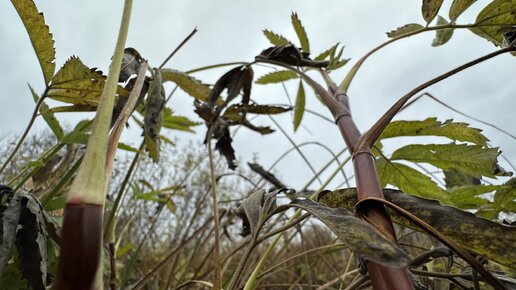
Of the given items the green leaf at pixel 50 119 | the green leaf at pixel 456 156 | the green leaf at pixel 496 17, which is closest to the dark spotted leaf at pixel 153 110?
the green leaf at pixel 50 119

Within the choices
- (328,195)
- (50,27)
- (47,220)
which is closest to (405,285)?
(328,195)

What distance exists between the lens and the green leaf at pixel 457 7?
0.47 meters

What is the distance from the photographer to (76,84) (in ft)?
1.88

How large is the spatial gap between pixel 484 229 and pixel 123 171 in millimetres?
3018

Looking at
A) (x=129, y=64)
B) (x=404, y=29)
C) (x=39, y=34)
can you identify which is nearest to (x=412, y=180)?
(x=404, y=29)

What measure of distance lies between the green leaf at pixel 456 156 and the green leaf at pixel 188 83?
428 millimetres

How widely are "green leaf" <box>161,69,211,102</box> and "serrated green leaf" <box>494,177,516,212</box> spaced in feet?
1.89

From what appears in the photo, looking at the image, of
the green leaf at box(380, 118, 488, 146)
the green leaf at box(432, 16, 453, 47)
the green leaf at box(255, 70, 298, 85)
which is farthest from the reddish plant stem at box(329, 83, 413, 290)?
Answer: the green leaf at box(255, 70, 298, 85)

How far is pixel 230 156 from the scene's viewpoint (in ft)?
2.77

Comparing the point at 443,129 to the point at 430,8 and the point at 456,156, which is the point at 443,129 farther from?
the point at 430,8

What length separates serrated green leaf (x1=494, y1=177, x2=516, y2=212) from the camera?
1.77 feet

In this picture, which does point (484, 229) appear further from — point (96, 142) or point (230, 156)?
point (230, 156)

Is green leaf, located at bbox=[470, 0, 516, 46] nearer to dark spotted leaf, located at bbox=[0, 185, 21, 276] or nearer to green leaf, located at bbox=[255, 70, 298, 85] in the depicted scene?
green leaf, located at bbox=[255, 70, 298, 85]

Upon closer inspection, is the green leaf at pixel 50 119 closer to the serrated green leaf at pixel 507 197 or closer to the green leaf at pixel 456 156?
the green leaf at pixel 456 156
